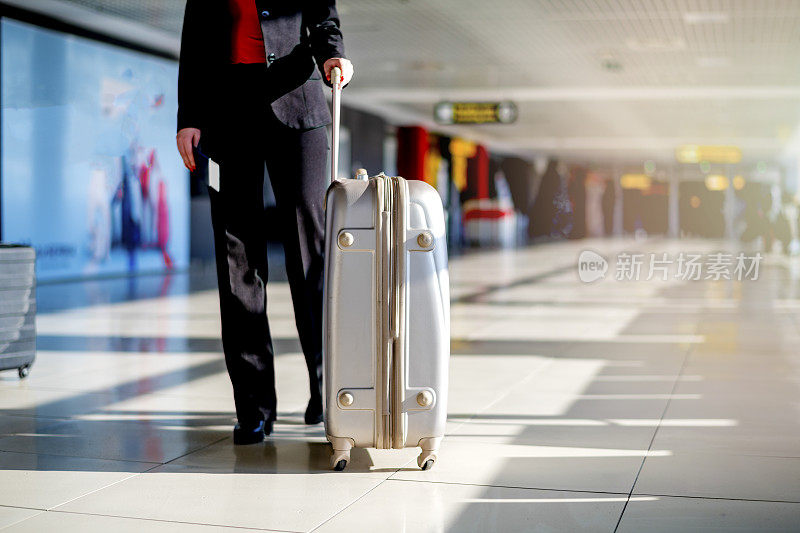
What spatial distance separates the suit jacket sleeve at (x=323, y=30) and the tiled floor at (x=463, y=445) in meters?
1.22

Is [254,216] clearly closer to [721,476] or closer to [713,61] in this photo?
[721,476]

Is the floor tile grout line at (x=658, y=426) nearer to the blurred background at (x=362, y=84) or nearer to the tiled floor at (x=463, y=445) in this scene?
the tiled floor at (x=463, y=445)

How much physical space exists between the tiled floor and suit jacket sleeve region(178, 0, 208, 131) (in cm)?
104

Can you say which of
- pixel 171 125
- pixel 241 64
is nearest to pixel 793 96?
pixel 171 125

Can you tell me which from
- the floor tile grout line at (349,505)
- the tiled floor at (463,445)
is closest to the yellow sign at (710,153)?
the tiled floor at (463,445)

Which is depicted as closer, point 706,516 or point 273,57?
point 706,516

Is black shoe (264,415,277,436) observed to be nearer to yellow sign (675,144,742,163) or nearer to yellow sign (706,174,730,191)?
yellow sign (675,144,742,163)

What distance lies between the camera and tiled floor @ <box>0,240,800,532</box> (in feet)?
7.52

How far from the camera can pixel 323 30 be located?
3.05m

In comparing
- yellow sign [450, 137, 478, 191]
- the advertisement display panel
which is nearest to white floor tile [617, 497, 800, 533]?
the advertisement display panel

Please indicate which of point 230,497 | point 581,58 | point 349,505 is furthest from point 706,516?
point 581,58

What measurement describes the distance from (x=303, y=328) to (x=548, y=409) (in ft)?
3.70

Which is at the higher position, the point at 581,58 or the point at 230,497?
the point at 581,58

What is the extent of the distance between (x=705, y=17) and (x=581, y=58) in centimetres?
353
